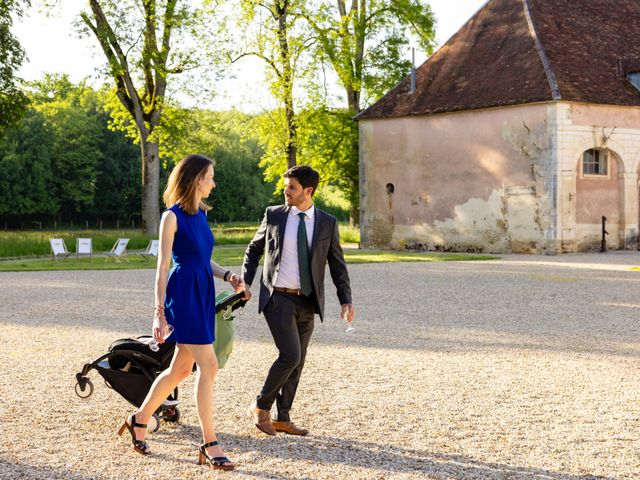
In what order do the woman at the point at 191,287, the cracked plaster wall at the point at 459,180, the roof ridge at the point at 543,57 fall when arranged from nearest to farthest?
the woman at the point at 191,287 → the roof ridge at the point at 543,57 → the cracked plaster wall at the point at 459,180

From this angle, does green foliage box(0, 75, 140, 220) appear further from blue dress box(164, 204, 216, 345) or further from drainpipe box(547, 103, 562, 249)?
blue dress box(164, 204, 216, 345)

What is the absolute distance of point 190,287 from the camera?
17.6 ft

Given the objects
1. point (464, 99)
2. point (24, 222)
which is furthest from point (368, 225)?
point (24, 222)

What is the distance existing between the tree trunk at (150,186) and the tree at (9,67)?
4716mm

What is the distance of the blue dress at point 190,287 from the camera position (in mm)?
5348

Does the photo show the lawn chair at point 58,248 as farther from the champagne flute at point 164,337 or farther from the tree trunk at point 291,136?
the champagne flute at point 164,337

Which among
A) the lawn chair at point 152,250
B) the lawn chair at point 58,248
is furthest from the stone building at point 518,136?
the lawn chair at point 58,248

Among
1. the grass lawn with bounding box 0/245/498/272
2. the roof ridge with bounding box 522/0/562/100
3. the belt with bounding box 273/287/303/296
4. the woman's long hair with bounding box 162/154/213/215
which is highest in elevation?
the roof ridge with bounding box 522/0/562/100

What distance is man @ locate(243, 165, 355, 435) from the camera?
6.08 meters

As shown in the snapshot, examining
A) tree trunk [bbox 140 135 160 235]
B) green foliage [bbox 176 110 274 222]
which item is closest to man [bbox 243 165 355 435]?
tree trunk [bbox 140 135 160 235]

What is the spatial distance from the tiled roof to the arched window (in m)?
1.73

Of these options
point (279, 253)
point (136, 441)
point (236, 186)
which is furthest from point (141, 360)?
point (236, 186)

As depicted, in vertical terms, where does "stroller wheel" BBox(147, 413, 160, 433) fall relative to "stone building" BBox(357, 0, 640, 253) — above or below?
below

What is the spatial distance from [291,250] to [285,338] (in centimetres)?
57
